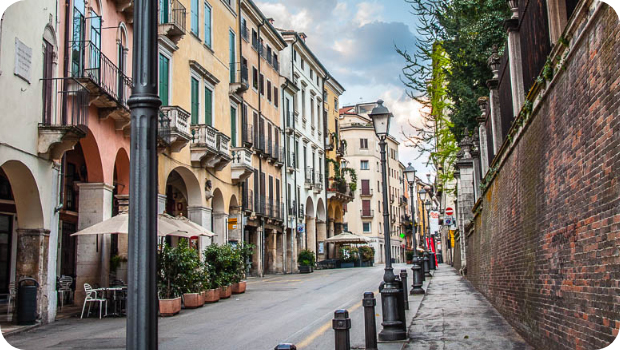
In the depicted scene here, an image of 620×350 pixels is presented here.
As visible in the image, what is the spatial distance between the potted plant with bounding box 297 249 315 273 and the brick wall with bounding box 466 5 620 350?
101ft

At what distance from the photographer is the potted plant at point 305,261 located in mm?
40844

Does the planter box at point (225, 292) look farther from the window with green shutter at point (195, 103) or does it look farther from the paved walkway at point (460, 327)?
the window with green shutter at point (195, 103)

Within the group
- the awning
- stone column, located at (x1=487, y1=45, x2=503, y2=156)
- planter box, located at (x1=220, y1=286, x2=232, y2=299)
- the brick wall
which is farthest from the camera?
the awning

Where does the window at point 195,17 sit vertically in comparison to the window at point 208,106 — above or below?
above

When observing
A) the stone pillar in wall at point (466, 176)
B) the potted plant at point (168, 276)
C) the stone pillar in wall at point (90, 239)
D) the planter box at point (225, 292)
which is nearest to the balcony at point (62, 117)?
the stone pillar in wall at point (90, 239)

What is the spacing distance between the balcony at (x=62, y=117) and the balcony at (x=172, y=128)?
5606 millimetres

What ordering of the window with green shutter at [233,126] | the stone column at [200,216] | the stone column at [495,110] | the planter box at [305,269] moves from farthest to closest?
the planter box at [305,269], the window with green shutter at [233,126], the stone column at [200,216], the stone column at [495,110]

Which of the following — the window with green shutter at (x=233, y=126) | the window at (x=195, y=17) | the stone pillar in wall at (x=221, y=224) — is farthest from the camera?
the window with green shutter at (x=233, y=126)

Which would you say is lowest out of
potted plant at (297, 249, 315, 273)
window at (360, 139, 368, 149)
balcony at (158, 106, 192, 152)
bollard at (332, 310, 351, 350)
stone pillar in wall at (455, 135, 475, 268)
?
bollard at (332, 310, 351, 350)

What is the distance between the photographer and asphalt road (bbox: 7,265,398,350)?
427 inches

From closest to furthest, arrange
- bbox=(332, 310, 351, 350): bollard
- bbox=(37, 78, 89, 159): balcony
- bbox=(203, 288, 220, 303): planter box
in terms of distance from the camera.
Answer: bbox=(332, 310, 351, 350): bollard, bbox=(37, 78, 89, 159): balcony, bbox=(203, 288, 220, 303): planter box

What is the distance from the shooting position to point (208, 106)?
28141mm

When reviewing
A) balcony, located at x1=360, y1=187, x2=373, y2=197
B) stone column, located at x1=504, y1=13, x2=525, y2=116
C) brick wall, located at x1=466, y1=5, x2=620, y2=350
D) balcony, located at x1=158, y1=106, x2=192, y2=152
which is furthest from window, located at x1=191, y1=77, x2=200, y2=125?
balcony, located at x1=360, y1=187, x2=373, y2=197

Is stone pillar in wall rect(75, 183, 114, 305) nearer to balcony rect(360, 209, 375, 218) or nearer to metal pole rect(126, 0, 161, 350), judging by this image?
metal pole rect(126, 0, 161, 350)
